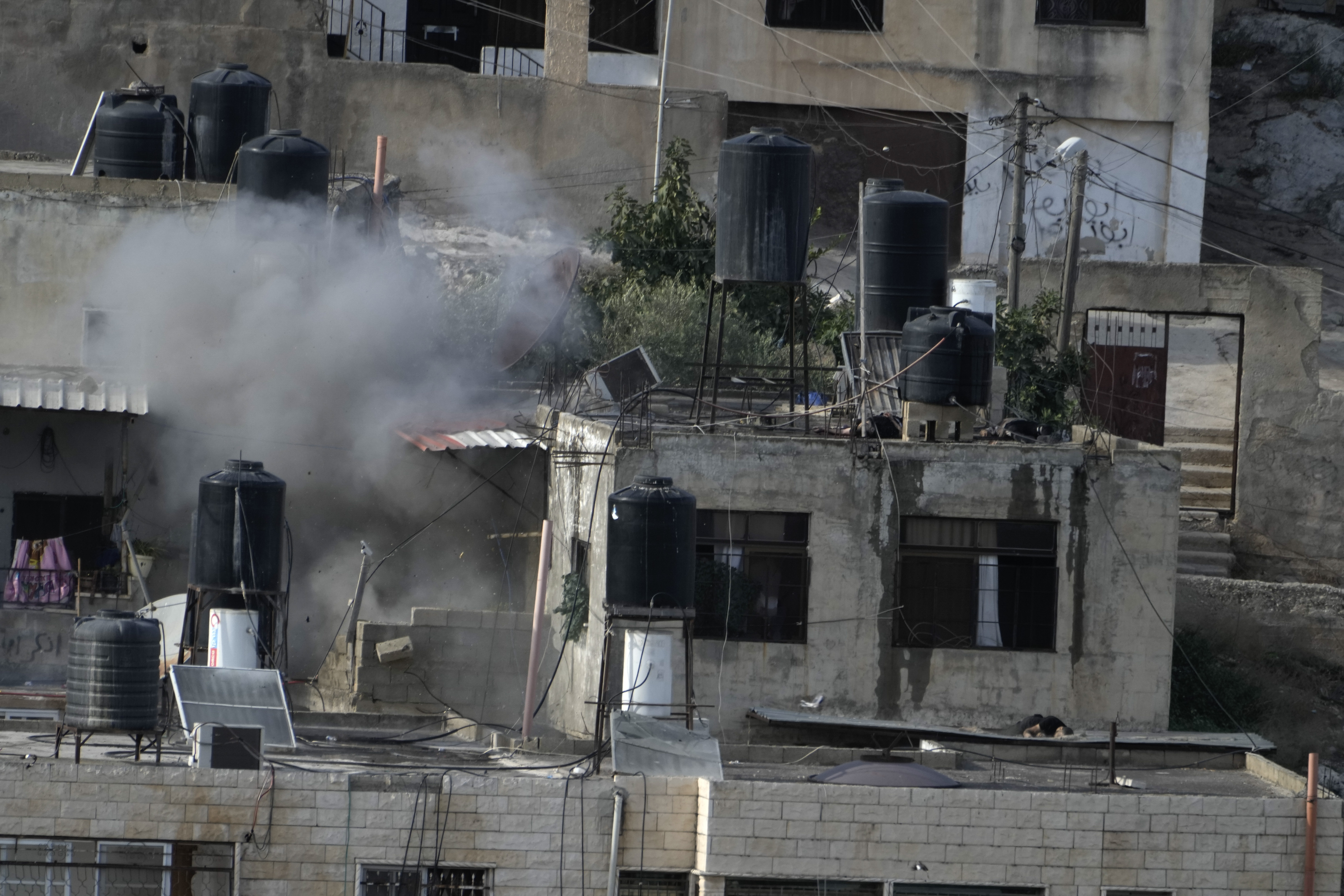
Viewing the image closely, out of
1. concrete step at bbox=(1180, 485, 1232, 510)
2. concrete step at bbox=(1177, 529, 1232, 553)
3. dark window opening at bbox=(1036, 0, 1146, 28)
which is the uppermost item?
dark window opening at bbox=(1036, 0, 1146, 28)

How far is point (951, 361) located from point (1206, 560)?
872cm

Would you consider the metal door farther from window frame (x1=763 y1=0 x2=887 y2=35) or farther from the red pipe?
the red pipe

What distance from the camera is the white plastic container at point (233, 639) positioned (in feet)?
59.0

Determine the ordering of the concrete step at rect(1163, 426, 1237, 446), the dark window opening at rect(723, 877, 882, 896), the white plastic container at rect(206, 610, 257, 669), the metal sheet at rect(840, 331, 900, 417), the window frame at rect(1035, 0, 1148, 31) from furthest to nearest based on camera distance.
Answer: the window frame at rect(1035, 0, 1148, 31) → the concrete step at rect(1163, 426, 1237, 446) → the metal sheet at rect(840, 331, 900, 417) → the white plastic container at rect(206, 610, 257, 669) → the dark window opening at rect(723, 877, 882, 896)

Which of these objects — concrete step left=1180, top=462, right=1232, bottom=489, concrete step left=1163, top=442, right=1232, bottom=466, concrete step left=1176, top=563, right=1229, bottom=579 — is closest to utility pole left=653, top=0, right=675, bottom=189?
concrete step left=1163, top=442, right=1232, bottom=466

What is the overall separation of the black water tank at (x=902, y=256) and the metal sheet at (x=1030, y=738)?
484 centimetres

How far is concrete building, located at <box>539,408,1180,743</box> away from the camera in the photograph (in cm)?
2136

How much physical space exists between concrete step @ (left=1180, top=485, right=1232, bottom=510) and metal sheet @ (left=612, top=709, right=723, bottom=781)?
15.7m

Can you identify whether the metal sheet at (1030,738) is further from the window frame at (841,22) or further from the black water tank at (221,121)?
the window frame at (841,22)

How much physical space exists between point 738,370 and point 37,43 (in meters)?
14.6

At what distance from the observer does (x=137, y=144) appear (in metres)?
27.4

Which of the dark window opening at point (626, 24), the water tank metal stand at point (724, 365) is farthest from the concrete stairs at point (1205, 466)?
the dark window opening at point (626, 24)

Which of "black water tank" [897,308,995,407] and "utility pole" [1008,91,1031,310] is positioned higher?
"utility pole" [1008,91,1031,310]

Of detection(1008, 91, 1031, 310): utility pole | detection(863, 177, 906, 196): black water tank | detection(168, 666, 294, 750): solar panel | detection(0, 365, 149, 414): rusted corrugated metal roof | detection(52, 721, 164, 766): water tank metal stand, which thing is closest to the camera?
detection(52, 721, 164, 766): water tank metal stand
